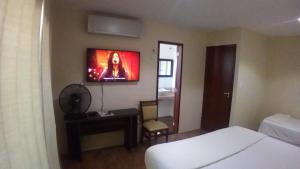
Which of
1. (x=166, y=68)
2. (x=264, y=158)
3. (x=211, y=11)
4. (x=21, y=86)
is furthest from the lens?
(x=166, y=68)

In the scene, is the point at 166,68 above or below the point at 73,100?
above

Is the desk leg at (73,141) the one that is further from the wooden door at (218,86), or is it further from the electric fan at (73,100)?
the wooden door at (218,86)

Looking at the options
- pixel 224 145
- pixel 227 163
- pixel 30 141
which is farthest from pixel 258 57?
pixel 30 141

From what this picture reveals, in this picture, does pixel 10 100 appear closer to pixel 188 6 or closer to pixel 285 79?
pixel 188 6

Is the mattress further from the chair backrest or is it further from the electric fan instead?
the electric fan

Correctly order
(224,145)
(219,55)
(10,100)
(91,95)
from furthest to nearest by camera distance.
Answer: (219,55), (91,95), (224,145), (10,100)

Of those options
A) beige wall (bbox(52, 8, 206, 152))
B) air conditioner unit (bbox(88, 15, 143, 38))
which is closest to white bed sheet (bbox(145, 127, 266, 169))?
beige wall (bbox(52, 8, 206, 152))

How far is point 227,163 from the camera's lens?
1645mm

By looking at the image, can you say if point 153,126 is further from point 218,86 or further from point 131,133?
point 218,86

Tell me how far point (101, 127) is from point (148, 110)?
3.14 feet

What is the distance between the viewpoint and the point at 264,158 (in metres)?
1.76

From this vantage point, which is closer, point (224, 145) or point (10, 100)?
point (10, 100)

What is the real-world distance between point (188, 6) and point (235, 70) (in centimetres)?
177

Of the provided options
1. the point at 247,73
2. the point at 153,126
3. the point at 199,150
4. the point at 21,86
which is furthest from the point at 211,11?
the point at 21,86
